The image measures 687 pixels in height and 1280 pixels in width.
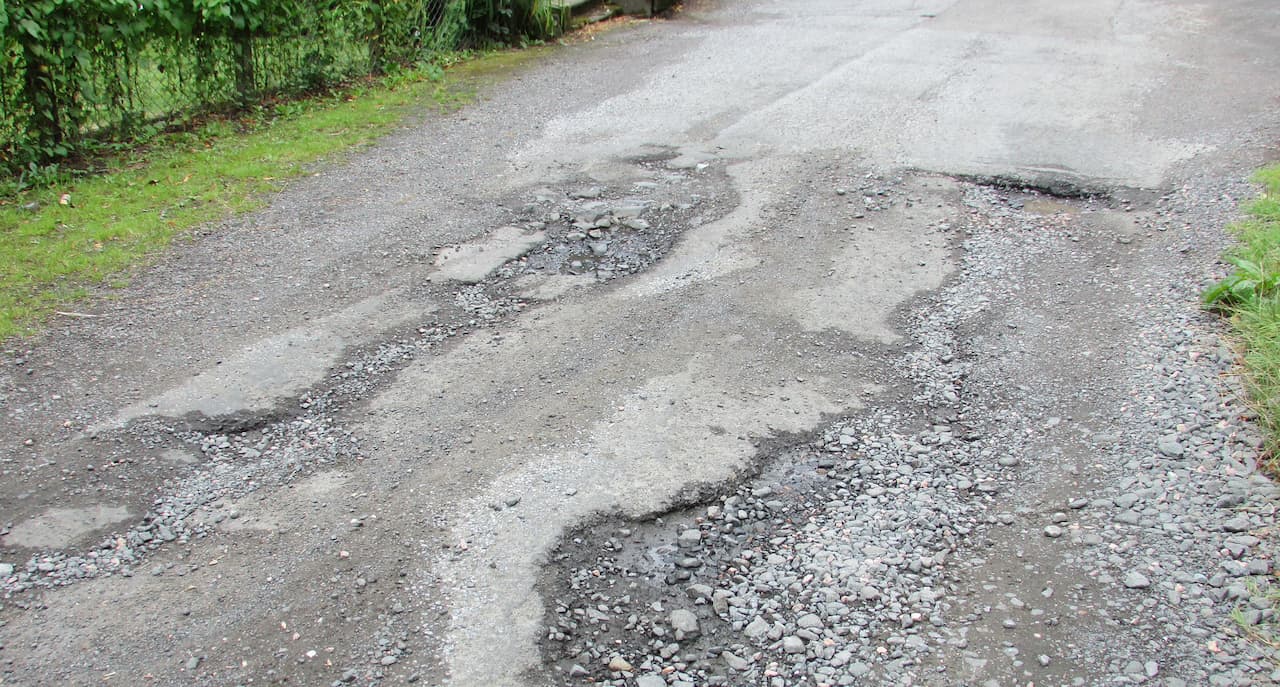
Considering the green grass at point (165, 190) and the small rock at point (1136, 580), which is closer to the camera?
the small rock at point (1136, 580)

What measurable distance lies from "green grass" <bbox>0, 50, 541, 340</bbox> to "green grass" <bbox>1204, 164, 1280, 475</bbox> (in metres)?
5.68

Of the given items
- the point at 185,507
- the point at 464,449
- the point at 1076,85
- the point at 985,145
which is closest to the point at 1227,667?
the point at 464,449

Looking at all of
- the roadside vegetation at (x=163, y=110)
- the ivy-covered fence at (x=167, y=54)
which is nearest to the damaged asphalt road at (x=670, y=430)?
the roadside vegetation at (x=163, y=110)

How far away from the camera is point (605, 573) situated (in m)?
3.43

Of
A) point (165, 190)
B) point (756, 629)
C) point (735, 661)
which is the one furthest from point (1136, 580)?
point (165, 190)

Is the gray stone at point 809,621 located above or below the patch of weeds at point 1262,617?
below

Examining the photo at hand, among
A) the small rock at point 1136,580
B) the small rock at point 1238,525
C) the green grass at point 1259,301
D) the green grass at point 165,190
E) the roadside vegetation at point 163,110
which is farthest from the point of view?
the roadside vegetation at point 163,110

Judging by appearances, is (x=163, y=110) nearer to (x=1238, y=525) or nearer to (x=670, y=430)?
(x=670, y=430)

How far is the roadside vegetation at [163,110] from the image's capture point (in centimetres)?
A: 603

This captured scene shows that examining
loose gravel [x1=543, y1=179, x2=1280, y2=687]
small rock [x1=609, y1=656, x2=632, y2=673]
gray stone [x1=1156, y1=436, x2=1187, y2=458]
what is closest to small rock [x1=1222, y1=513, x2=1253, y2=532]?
loose gravel [x1=543, y1=179, x2=1280, y2=687]

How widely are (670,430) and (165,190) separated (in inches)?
175

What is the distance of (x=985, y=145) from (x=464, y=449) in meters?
4.90

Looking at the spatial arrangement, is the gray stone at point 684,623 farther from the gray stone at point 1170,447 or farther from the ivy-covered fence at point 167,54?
the ivy-covered fence at point 167,54

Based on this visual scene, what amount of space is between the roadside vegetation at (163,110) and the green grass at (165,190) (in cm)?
1
